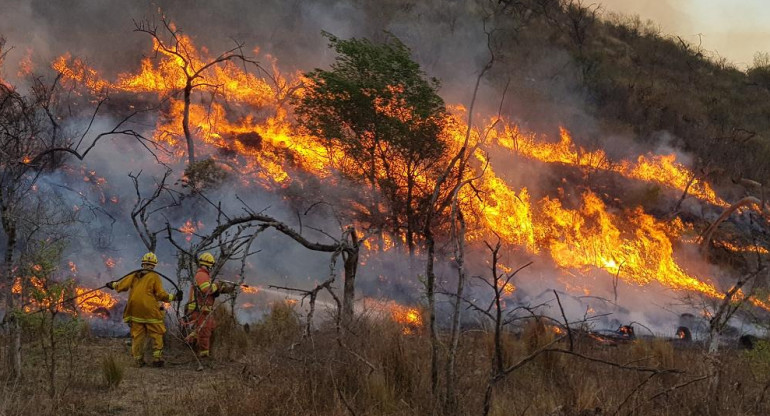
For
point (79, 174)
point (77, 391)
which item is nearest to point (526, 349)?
point (77, 391)

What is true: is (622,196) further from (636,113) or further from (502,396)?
(502,396)

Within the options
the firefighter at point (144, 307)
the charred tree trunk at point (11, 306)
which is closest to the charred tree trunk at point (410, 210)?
the firefighter at point (144, 307)

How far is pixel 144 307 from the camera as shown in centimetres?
706

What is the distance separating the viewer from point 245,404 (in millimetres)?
4090

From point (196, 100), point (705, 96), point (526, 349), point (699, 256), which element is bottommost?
point (526, 349)

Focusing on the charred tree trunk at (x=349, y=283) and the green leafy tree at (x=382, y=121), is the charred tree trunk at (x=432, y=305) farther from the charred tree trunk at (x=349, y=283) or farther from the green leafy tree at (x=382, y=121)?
the green leafy tree at (x=382, y=121)

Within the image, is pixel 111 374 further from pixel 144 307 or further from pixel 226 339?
pixel 226 339

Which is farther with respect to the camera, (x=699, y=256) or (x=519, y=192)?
(x=519, y=192)

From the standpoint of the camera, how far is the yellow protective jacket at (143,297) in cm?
706

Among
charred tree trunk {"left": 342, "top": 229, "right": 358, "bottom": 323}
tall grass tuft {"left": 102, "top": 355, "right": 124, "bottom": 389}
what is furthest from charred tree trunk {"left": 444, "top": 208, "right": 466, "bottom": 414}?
tall grass tuft {"left": 102, "top": 355, "right": 124, "bottom": 389}

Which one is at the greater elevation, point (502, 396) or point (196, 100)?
point (196, 100)

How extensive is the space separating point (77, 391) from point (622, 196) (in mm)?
24444

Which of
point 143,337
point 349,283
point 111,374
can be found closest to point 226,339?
point 143,337

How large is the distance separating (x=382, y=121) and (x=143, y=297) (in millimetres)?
10136
